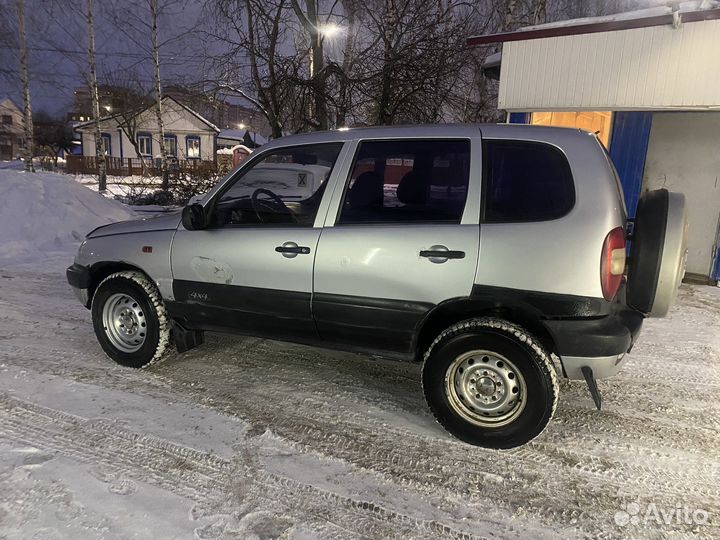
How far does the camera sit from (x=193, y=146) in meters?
42.8

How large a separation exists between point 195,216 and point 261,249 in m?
0.57

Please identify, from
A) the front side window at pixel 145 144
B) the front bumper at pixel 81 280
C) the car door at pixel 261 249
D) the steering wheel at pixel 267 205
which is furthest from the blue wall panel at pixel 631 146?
the front side window at pixel 145 144

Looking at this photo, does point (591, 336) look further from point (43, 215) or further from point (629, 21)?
point (43, 215)

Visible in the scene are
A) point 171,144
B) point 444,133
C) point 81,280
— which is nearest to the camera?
point 444,133

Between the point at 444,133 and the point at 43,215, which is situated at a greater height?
the point at 444,133

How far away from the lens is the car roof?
2.96 metres

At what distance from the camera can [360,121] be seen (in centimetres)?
1421

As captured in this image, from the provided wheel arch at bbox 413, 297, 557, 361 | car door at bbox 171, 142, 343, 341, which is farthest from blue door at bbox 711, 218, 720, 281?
car door at bbox 171, 142, 343, 341

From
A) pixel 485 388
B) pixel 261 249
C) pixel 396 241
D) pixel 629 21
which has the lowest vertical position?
pixel 485 388

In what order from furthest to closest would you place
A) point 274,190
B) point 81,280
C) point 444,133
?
point 81,280
point 274,190
point 444,133

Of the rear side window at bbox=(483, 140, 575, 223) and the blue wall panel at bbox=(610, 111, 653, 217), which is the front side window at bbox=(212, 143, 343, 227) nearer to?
the rear side window at bbox=(483, 140, 575, 223)

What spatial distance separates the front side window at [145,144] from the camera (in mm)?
41969

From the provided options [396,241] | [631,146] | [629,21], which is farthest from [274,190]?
[631,146]

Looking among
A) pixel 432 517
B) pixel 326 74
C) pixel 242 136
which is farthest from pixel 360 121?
pixel 242 136
